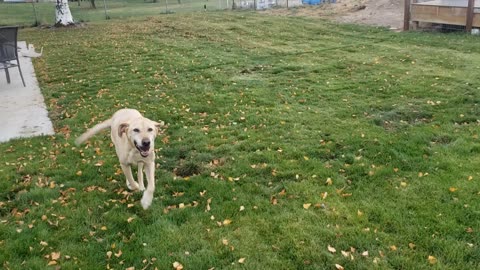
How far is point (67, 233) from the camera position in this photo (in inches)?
171

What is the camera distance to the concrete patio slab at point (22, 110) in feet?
23.8

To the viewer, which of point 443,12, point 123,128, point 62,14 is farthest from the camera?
point 62,14

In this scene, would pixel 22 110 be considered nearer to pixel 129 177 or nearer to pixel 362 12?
pixel 129 177

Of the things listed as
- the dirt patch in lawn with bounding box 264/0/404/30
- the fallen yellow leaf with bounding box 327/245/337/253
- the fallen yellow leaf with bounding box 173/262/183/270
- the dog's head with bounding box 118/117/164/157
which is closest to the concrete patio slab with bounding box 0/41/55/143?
the dog's head with bounding box 118/117/164/157

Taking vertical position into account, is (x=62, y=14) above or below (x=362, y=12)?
above

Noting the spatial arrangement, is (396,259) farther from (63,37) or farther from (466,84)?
(63,37)

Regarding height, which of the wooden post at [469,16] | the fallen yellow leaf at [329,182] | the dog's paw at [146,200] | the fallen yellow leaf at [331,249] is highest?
the wooden post at [469,16]

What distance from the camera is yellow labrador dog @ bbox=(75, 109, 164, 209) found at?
440cm

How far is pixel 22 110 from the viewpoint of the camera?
27.4 feet

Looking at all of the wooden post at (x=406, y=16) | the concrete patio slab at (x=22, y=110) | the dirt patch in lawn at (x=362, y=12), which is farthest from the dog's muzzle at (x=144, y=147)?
the dirt patch in lawn at (x=362, y=12)

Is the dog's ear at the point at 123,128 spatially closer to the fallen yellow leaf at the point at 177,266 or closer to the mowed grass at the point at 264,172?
the mowed grass at the point at 264,172

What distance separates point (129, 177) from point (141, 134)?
771mm

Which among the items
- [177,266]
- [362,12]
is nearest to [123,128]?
[177,266]

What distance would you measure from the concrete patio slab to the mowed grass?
248 mm
